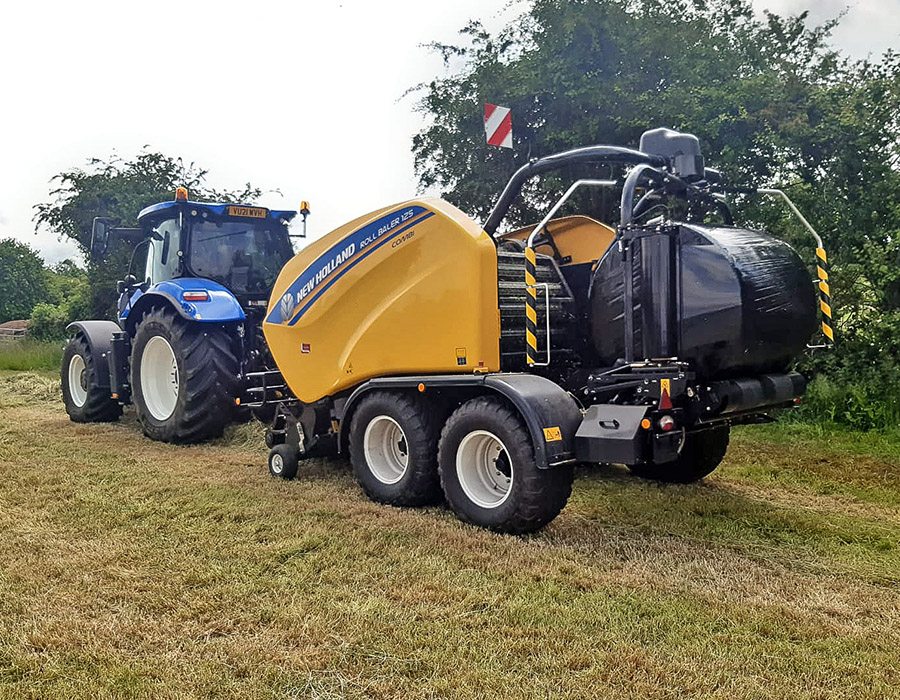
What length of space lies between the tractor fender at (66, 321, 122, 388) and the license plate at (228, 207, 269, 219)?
220 cm

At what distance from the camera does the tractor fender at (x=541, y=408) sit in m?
4.11

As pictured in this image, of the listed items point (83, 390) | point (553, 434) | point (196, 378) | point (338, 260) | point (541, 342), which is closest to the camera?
point (553, 434)

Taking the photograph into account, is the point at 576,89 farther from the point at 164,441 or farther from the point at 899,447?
the point at 164,441

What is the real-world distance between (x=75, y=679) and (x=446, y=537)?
2.04 m

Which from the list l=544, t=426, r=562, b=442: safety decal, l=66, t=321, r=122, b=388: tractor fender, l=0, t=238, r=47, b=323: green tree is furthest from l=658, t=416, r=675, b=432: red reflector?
l=0, t=238, r=47, b=323: green tree

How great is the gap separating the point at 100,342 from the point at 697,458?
681 cm

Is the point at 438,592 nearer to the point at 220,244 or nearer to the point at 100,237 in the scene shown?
the point at 220,244

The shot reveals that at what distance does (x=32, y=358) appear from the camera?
16.0 m

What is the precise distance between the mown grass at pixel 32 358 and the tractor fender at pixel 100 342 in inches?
260

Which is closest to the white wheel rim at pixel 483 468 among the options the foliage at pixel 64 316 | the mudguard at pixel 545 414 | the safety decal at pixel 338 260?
the mudguard at pixel 545 414

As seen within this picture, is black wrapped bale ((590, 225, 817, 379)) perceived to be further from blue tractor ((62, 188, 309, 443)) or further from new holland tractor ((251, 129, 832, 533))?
blue tractor ((62, 188, 309, 443))

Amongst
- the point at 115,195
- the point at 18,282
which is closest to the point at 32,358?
the point at 115,195

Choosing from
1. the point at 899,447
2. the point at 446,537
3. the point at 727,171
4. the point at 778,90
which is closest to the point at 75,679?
the point at 446,537

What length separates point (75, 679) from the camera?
2658 millimetres
